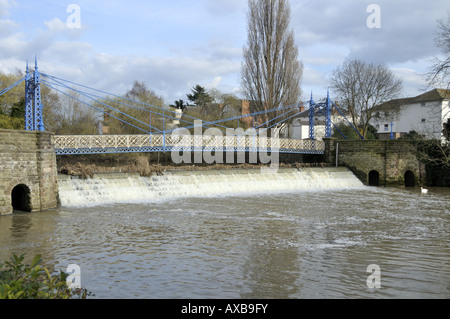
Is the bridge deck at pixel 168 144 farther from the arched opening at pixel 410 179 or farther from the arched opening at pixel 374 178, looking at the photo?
the arched opening at pixel 410 179

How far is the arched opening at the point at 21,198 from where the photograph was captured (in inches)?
545

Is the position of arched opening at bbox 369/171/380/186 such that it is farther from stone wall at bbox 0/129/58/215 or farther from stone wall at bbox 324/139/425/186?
stone wall at bbox 0/129/58/215

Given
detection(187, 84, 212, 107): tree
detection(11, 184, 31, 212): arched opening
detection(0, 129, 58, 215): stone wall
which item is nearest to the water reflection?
detection(0, 129, 58, 215): stone wall

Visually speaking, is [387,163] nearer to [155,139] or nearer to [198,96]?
[155,139]

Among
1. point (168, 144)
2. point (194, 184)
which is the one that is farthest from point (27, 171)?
point (168, 144)

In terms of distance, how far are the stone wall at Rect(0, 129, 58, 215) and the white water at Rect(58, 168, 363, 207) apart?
0.88 metres

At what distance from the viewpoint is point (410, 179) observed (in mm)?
25953

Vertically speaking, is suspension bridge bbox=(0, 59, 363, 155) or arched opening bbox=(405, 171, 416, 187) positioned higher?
suspension bridge bbox=(0, 59, 363, 155)

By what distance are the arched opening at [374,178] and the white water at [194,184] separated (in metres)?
1.73

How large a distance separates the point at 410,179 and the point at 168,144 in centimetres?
1483

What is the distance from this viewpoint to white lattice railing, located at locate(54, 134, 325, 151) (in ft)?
62.1

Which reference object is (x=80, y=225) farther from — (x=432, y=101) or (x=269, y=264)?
(x=432, y=101)
